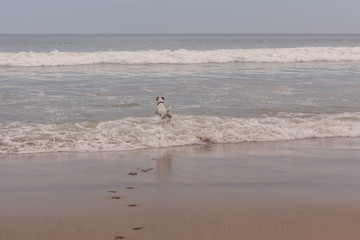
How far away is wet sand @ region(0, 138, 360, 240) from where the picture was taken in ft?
13.7

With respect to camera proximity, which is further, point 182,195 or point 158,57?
point 158,57

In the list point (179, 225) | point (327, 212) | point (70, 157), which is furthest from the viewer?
point (70, 157)

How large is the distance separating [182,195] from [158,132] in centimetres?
361

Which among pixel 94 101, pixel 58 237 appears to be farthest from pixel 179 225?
pixel 94 101

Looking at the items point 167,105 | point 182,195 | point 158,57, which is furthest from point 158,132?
point 158,57

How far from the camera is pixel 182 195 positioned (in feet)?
17.0

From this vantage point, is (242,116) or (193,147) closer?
(193,147)

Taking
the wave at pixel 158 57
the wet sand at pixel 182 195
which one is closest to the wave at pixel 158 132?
the wet sand at pixel 182 195

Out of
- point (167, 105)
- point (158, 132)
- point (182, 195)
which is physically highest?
point (167, 105)

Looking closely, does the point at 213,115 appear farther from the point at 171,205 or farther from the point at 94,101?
the point at 171,205

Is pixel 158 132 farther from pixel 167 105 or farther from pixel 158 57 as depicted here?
pixel 158 57

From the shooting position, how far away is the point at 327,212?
15.1 feet

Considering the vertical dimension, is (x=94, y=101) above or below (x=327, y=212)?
above

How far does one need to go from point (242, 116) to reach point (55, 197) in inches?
246
